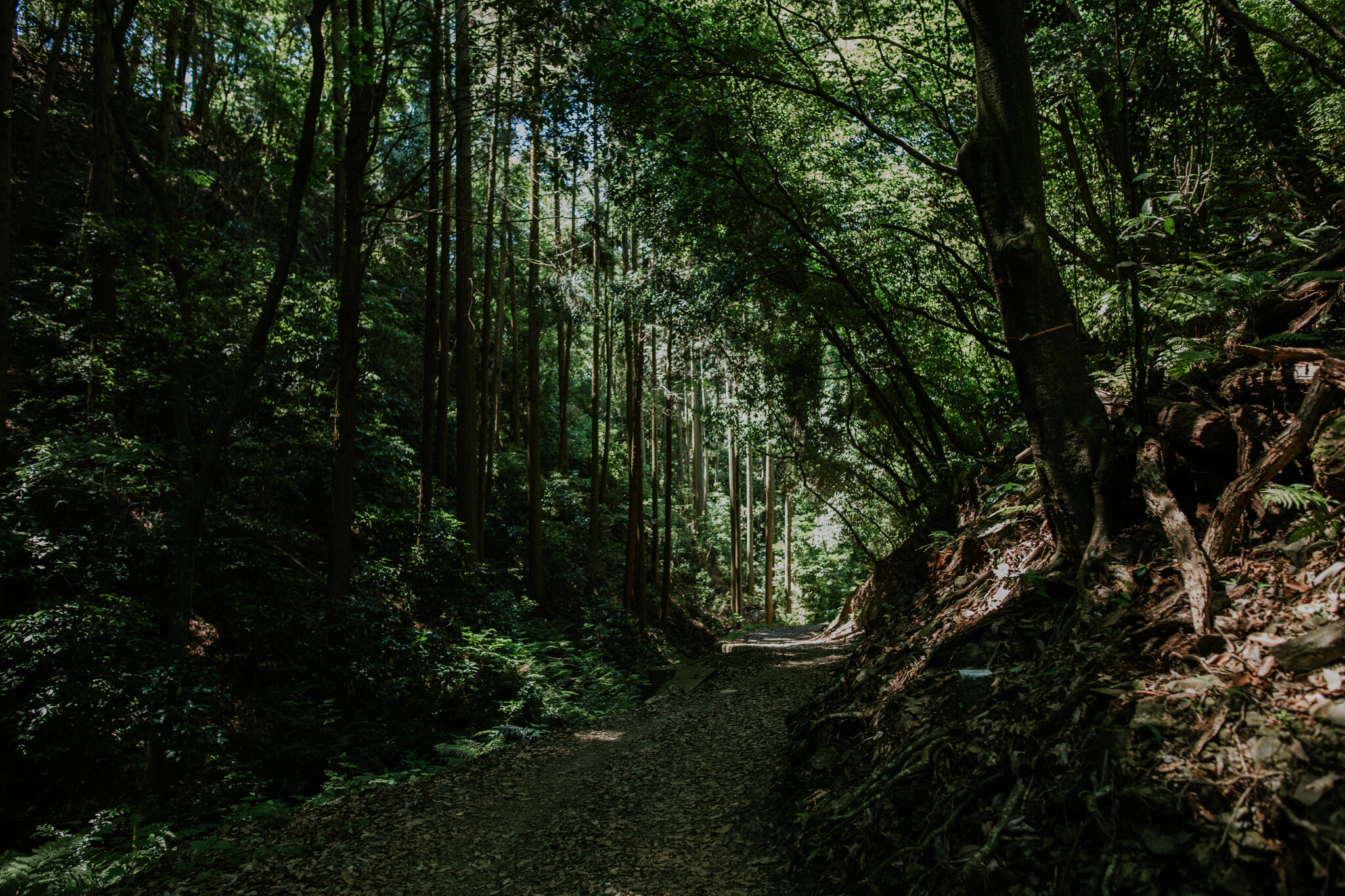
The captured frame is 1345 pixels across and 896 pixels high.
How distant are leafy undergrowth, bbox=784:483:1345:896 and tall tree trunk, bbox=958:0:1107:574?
40 centimetres

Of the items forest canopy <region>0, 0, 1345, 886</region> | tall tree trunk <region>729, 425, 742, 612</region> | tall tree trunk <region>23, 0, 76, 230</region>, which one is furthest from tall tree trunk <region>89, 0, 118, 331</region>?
tall tree trunk <region>729, 425, 742, 612</region>

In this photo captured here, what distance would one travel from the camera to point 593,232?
14703 millimetres

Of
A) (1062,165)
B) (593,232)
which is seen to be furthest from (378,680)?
(593,232)

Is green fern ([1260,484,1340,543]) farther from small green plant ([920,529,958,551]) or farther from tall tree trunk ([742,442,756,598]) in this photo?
tall tree trunk ([742,442,756,598])

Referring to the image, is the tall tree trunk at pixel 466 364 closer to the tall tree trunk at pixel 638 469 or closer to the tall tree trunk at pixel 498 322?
the tall tree trunk at pixel 498 322

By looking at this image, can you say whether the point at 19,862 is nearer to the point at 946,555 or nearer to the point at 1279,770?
the point at 1279,770

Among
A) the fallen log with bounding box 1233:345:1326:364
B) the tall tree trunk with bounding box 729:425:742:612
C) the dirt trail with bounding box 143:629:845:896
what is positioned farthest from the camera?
the tall tree trunk with bounding box 729:425:742:612

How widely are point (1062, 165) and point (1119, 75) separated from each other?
4.36 meters

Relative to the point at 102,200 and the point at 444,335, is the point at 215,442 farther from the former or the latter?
the point at 444,335

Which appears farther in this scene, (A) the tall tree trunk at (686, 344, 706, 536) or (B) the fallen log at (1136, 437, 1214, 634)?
(A) the tall tree trunk at (686, 344, 706, 536)

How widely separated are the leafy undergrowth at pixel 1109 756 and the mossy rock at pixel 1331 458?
0.70ft

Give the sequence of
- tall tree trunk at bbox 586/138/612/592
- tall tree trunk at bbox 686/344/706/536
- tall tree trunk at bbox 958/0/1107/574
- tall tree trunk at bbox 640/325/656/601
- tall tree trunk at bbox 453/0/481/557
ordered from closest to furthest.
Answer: tall tree trunk at bbox 958/0/1107/574, tall tree trunk at bbox 453/0/481/557, tall tree trunk at bbox 586/138/612/592, tall tree trunk at bbox 640/325/656/601, tall tree trunk at bbox 686/344/706/536

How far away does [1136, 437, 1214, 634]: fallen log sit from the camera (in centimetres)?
248

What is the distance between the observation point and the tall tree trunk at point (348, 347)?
792cm
